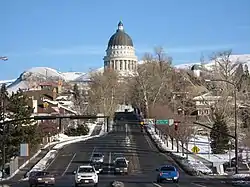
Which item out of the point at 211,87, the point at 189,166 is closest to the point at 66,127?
the point at 211,87

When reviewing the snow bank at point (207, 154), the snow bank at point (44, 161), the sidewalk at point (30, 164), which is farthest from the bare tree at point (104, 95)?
the snow bank at point (44, 161)

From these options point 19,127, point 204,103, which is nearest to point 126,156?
point 19,127

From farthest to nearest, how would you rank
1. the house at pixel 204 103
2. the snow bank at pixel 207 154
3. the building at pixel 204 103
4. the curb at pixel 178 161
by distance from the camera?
the house at pixel 204 103 < the building at pixel 204 103 < the snow bank at pixel 207 154 < the curb at pixel 178 161

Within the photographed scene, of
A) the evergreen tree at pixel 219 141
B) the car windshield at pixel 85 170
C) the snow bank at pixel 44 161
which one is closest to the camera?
the car windshield at pixel 85 170

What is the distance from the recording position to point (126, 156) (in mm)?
70000

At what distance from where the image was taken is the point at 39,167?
59000mm

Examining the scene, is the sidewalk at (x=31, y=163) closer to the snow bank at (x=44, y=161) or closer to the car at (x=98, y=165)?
the snow bank at (x=44, y=161)

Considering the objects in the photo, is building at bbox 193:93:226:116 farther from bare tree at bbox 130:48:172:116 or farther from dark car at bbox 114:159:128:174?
dark car at bbox 114:159:128:174

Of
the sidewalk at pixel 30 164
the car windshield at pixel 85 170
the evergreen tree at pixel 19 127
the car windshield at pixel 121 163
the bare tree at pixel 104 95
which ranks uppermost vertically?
the bare tree at pixel 104 95

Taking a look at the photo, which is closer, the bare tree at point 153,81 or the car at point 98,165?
the car at point 98,165

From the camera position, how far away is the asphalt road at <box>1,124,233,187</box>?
4353cm

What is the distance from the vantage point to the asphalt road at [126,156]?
1714 inches

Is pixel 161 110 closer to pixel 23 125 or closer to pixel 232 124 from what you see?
pixel 232 124

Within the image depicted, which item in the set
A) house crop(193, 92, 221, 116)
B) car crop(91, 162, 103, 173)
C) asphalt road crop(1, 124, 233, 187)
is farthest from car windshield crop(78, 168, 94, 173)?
house crop(193, 92, 221, 116)
